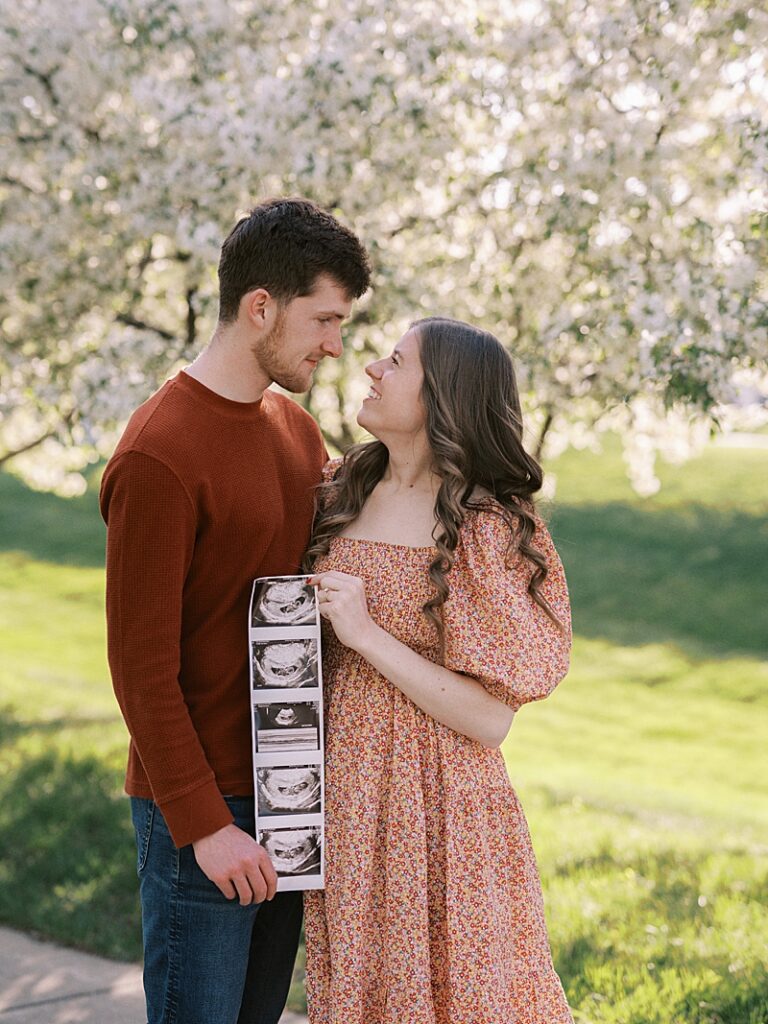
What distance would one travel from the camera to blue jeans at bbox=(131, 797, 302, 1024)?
2.38 meters

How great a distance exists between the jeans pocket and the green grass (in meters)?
1.27

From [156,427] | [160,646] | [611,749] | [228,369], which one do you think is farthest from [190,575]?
[611,749]

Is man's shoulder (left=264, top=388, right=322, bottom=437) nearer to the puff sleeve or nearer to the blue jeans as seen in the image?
the puff sleeve

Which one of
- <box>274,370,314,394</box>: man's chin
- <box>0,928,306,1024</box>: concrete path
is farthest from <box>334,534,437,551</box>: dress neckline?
<box>0,928,306,1024</box>: concrete path

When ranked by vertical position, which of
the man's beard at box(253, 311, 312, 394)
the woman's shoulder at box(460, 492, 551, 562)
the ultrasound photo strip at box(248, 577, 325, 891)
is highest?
the man's beard at box(253, 311, 312, 394)

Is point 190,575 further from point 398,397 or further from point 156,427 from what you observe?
point 398,397

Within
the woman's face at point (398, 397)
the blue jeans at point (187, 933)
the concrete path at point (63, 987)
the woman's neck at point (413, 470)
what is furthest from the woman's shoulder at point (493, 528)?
the concrete path at point (63, 987)

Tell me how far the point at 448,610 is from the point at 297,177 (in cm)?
331

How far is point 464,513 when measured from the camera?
2551mm

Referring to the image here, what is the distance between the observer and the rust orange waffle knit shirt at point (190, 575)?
7.46ft

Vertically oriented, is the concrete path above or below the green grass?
above

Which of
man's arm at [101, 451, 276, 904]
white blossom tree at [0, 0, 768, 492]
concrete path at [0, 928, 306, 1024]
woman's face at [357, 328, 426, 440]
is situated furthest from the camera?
white blossom tree at [0, 0, 768, 492]

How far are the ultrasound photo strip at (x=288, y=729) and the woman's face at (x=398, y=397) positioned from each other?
442 mm

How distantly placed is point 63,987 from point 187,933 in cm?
202
